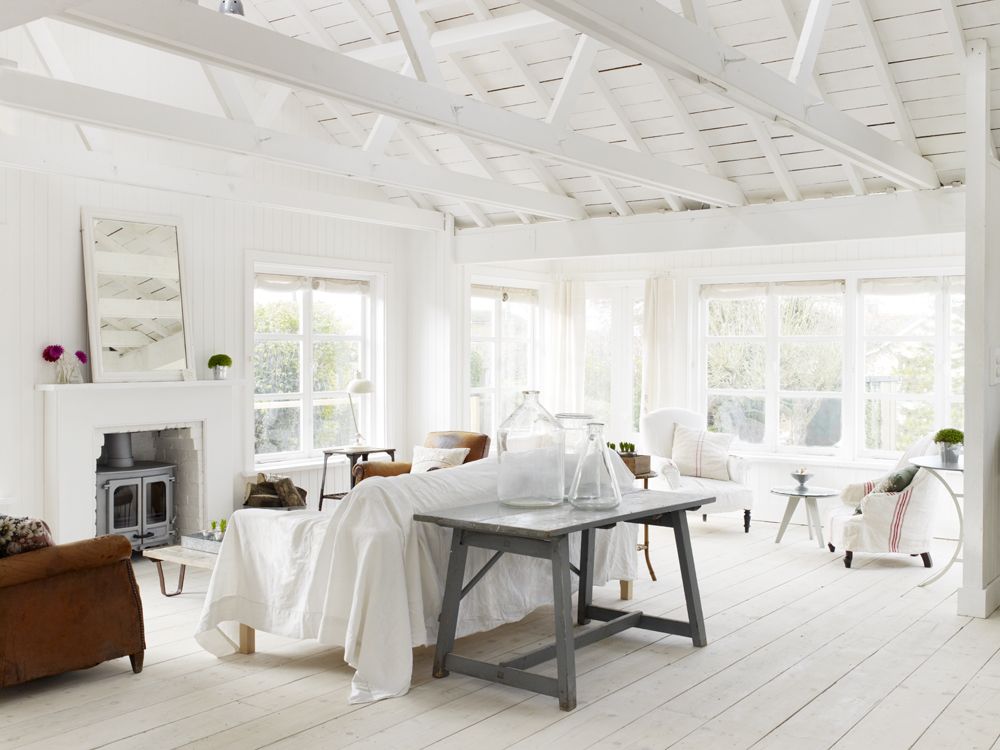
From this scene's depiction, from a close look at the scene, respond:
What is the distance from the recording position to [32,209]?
630cm

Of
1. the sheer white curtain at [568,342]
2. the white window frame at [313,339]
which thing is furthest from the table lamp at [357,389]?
the sheer white curtain at [568,342]

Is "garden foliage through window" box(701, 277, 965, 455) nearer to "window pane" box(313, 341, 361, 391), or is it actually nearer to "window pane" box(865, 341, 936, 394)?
"window pane" box(865, 341, 936, 394)

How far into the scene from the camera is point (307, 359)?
27.2 feet

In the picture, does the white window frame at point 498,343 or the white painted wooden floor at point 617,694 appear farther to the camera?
the white window frame at point 498,343

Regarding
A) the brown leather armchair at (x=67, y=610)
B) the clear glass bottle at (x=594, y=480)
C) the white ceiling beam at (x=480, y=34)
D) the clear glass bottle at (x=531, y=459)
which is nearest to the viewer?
the brown leather armchair at (x=67, y=610)

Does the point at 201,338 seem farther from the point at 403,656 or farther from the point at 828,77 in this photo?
the point at 828,77

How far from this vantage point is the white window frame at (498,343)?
8.90 meters

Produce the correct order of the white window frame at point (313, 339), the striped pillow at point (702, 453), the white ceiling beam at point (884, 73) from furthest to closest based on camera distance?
the striped pillow at point (702, 453)
the white window frame at point (313, 339)
the white ceiling beam at point (884, 73)

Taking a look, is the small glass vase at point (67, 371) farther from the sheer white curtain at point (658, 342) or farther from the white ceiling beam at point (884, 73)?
the white ceiling beam at point (884, 73)

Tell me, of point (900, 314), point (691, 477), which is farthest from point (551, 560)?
point (900, 314)

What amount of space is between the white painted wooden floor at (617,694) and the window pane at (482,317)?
432 centimetres

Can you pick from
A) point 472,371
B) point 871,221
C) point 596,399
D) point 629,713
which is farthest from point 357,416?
point 629,713

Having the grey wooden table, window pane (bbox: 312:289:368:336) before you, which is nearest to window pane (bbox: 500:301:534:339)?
window pane (bbox: 312:289:368:336)

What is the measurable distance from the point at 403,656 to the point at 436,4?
12.7ft
